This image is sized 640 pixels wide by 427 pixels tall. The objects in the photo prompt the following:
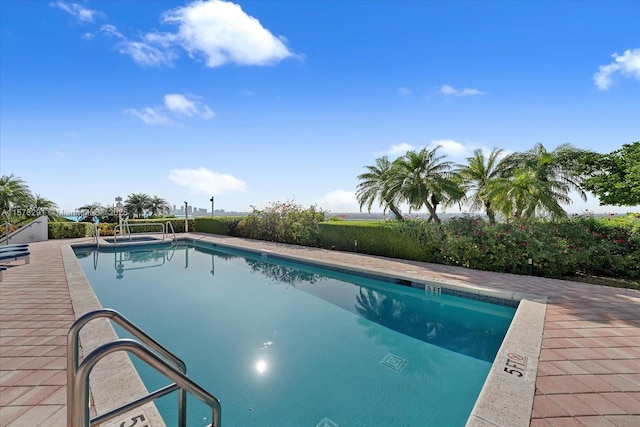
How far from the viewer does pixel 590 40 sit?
8.24 meters

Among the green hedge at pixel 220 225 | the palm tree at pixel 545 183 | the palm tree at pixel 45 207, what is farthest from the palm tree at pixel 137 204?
the palm tree at pixel 545 183

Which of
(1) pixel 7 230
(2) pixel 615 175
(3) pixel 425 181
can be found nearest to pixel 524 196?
(2) pixel 615 175

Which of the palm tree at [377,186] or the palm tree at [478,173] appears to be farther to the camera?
the palm tree at [377,186]

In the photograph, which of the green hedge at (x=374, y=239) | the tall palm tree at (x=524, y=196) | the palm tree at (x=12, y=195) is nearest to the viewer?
the tall palm tree at (x=524, y=196)

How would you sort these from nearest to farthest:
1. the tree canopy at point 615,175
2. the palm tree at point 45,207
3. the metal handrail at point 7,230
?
the tree canopy at point 615,175, the metal handrail at point 7,230, the palm tree at point 45,207

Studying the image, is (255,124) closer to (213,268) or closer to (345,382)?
(213,268)

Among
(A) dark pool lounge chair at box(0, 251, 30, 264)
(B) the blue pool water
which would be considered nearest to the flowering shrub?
(B) the blue pool water

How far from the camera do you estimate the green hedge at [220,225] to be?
1880 cm

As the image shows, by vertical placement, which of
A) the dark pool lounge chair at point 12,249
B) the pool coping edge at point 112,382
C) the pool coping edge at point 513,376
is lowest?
the pool coping edge at point 513,376

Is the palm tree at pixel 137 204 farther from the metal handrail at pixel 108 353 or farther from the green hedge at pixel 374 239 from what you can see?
the metal handrail at pixel 108 353

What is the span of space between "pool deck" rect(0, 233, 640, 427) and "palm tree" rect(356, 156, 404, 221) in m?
7.74

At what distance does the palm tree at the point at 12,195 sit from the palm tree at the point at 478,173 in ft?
75.7

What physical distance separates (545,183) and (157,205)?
3508 centimetres

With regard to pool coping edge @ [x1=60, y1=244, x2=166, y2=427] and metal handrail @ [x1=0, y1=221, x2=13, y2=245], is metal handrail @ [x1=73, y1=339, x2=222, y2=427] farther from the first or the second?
metal handrail @ [x1=0, y1=221, x2=13, y2=245]
